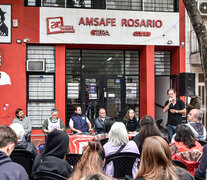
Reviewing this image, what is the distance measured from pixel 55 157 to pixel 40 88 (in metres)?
6.98

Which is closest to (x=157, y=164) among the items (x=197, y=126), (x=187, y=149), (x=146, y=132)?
(x=187, y=149)

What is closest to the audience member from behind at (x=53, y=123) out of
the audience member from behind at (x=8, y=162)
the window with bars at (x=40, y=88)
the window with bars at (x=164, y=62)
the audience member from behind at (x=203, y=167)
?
the window with bars at (x=40, y=88)

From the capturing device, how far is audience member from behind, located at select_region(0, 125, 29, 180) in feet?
5.98

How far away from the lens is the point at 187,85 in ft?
30.8

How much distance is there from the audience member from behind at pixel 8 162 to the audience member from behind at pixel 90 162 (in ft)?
1.85

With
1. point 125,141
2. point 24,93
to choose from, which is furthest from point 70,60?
point 125,141

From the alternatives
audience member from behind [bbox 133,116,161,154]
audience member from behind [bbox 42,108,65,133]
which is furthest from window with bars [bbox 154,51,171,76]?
audience member from behind [bbox 133,116,161,154]

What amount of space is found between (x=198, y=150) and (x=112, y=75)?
6862mm

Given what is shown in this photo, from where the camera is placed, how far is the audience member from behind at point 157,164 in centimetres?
202

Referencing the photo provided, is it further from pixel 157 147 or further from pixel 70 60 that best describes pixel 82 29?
pixel 157 147

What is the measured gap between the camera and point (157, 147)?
6.82 ft

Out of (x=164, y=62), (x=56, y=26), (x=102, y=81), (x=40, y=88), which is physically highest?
(x=56, y=26)

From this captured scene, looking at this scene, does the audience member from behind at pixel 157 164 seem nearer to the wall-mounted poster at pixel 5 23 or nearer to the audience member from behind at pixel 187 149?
the audience member from behind at pixel 187 149

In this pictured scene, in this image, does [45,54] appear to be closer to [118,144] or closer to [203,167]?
[118,144]
